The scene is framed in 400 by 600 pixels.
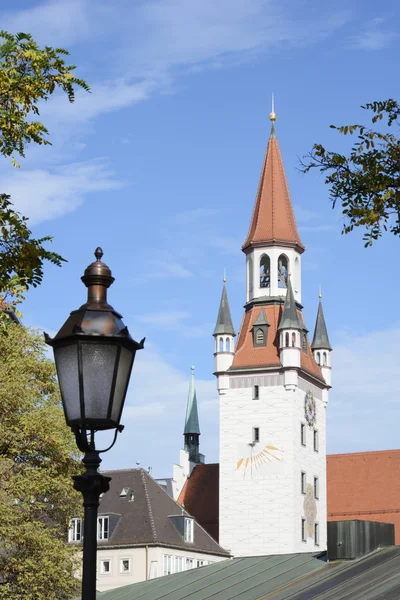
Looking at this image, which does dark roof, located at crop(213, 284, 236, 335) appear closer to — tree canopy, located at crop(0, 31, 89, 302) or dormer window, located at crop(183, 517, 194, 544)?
dormer window, located at crop(183, 517, 194, 544)

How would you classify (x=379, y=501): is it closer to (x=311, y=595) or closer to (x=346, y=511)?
(x=346, y=511)

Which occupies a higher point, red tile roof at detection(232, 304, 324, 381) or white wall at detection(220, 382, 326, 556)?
red tile roof at detection(232, 304, 324, 381)

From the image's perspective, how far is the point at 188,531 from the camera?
77.7 meters

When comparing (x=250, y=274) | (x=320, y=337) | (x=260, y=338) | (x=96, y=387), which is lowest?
(x=96, y=387)

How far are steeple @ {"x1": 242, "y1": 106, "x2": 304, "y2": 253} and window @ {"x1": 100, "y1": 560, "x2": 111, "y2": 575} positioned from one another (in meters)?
24.4

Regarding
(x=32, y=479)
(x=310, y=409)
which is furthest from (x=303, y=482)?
(x=32, y=479)

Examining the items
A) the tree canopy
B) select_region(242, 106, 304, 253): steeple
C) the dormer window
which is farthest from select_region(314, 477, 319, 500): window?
the tree canopy

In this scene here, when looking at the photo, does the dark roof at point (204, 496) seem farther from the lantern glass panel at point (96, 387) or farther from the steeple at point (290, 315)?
the lantern glass panel at point (96, 387)

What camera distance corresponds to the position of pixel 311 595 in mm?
17562

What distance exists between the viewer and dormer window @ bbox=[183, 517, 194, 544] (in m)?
77.2

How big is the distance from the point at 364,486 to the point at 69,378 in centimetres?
8428

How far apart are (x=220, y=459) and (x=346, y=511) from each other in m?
12.6

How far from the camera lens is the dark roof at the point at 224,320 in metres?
86.3

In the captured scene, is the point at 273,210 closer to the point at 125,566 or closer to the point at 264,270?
the point at 264,270
